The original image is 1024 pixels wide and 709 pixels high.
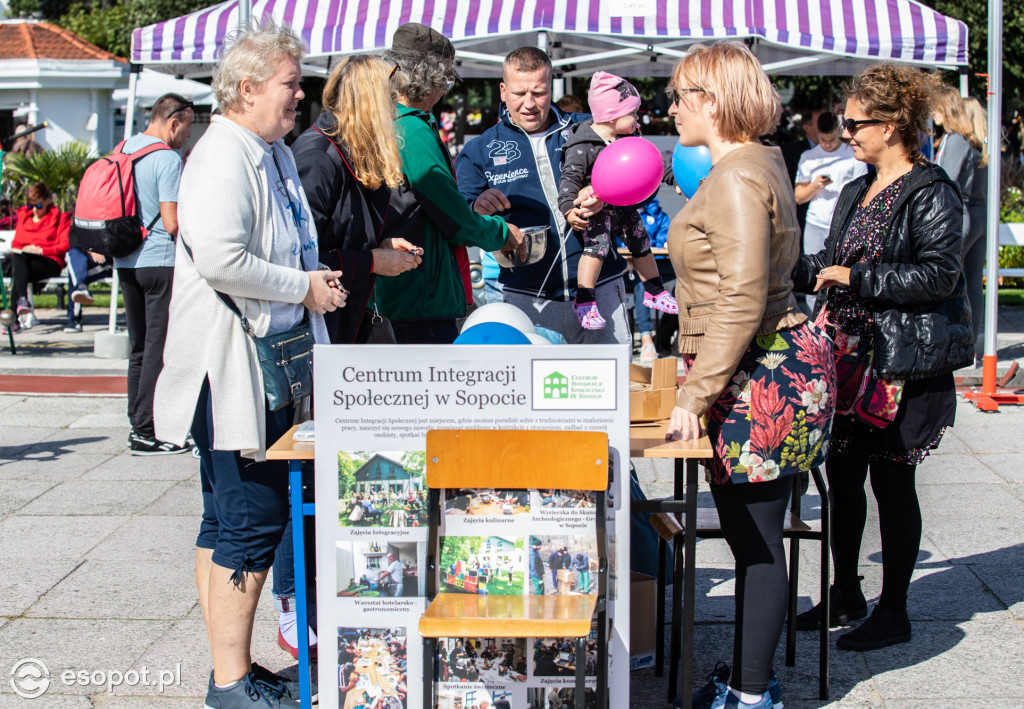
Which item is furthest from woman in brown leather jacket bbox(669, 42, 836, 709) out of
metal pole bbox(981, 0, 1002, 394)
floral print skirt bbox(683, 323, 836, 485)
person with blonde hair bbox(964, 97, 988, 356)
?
metal pole bbox(981, 0, 1002, 394)

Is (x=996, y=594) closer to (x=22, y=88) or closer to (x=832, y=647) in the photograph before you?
(x=832, y=647)

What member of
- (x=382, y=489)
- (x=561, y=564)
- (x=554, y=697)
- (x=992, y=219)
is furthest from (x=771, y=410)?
(x=992, y=219)

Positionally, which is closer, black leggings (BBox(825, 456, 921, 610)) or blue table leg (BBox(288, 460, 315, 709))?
blue table leg (BBox(288, 460, 315, 709))

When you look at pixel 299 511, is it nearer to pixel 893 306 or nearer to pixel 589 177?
pixel 893 306

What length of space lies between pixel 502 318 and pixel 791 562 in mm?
1240

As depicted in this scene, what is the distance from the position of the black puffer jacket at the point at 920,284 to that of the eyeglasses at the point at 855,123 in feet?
0.66

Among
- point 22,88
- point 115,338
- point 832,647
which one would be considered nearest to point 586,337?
point 832,647

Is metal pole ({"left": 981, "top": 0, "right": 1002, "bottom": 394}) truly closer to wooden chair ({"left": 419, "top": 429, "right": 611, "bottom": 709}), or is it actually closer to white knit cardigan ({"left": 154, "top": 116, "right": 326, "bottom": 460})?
wooden chair ({"left": 419, "top": 429, "right": 611, "bottom": 709})

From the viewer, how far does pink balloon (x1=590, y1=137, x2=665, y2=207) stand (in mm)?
4363

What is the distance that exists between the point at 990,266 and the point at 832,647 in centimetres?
450

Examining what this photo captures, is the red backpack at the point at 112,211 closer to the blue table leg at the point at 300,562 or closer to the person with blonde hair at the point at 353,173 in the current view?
the person with blonde hair at the point at 353,173

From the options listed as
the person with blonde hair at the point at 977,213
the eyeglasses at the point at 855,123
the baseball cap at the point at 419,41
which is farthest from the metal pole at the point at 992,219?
the baseball cap at the point at 419,41

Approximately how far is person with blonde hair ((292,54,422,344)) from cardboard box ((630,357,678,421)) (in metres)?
0.90

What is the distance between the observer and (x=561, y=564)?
8.92 feet
